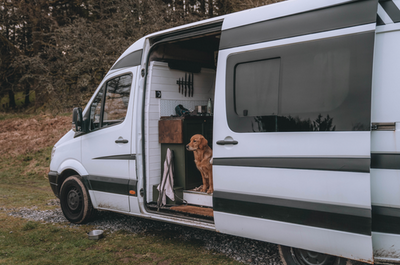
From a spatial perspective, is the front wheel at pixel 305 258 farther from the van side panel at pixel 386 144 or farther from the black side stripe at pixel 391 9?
the black side stripe at pixel 391 9

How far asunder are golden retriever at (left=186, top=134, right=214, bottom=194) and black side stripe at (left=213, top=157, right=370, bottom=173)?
40.3 inches

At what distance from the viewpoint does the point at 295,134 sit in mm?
3088

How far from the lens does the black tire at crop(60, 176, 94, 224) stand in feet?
17.3

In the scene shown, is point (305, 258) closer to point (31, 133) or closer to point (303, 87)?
point (303, 87)

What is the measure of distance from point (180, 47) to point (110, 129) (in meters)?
1.59

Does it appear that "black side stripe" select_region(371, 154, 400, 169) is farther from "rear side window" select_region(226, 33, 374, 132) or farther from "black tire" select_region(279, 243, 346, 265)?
"black tire" select_region(279, 243, 346, 265)

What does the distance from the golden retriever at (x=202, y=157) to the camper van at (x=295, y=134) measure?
20 cm

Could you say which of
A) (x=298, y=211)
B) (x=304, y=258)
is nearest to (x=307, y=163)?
(x=298, y=211)

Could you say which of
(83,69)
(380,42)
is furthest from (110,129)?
(83,69)

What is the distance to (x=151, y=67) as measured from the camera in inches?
187

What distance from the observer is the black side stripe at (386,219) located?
2635 mm

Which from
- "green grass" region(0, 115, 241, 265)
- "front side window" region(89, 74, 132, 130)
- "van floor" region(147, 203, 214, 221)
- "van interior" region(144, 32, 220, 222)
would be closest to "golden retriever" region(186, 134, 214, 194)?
"van interior" region(144, 32, 220, 222)

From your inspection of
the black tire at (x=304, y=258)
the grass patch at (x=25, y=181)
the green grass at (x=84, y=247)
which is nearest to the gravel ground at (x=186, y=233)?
the green grass at (x=84, y=247)

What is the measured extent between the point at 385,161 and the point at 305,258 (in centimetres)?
125
